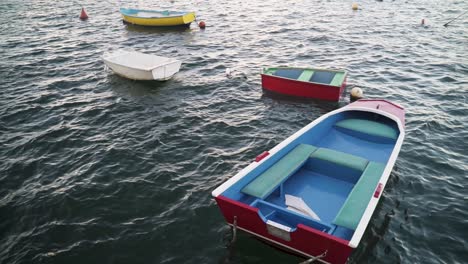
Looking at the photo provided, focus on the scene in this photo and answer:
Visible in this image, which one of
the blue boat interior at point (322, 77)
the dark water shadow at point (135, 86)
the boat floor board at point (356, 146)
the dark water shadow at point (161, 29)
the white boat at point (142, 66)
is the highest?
the dark water shadow at point (161, 29)

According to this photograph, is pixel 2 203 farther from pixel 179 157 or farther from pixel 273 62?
pixel 273 62

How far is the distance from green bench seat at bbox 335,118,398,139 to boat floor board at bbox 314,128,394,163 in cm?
35

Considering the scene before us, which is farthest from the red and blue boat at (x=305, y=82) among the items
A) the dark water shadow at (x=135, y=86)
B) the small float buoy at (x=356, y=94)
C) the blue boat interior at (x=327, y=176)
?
the dark water shadow at (x=135, y=86)

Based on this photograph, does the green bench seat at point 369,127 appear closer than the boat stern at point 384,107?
Yes

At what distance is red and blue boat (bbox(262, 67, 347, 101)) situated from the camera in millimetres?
17406

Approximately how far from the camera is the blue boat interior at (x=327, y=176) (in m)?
8.95

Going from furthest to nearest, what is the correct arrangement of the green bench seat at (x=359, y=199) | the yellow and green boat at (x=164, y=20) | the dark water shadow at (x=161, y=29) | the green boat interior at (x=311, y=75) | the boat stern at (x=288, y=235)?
the dark water shadow at (x=161, y=29) → the yellow and green boat at (x=164, y=20) → the green boat interior at (x=311, y=75) → the green bench seat at (x=359, y=199) → the boat stern at (x=288, y=235)

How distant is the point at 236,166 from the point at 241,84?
828cm

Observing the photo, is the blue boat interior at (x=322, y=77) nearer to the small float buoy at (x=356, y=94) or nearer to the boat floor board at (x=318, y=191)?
the small float buoy at (x=356, y=94)

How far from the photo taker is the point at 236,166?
1330 cm

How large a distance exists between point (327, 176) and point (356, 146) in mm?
2497

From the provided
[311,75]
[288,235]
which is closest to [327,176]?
[288,235]

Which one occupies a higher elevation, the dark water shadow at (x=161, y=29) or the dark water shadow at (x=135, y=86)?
the dark water shadow at (x=161, y=29)

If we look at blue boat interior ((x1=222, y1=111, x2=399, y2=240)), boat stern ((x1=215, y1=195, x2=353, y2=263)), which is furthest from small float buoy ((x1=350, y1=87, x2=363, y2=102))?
boat stern ((x1=215, y1=195, x2=353, y2=263))
